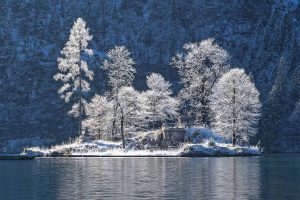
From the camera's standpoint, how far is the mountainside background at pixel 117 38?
157375 millimetres

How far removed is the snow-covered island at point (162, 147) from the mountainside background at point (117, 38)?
2321 inches

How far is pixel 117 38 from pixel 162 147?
82.0 m

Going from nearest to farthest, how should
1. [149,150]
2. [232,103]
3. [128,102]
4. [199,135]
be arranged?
[149,150] → [199,135] → [232,103] → [128,102]

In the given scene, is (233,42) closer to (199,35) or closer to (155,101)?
(199,35)

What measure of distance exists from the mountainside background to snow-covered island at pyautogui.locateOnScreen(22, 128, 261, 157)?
58944 millimetres

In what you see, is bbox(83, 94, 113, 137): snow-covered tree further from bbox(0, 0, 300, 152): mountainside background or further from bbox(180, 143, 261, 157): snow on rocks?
bbox(0, 0, 300, 152): mountainside background

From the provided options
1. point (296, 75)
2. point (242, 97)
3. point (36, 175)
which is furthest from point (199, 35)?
point (36, 175)

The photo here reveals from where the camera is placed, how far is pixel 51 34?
172 metres

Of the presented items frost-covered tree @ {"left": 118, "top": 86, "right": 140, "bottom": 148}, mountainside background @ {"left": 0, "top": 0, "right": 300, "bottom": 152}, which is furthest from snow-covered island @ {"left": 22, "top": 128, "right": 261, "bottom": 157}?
mountainside background @ {"left": 0, "top": 0, "right": 300, "bottom": 152}

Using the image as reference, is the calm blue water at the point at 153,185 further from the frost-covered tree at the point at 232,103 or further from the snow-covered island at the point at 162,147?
the frost-covered tree at the point at 232,103

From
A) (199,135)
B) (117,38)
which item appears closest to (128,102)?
(199,135)

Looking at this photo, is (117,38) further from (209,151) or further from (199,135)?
(209,151)

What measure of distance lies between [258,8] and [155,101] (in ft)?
229

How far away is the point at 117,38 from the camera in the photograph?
171500 millimetres
